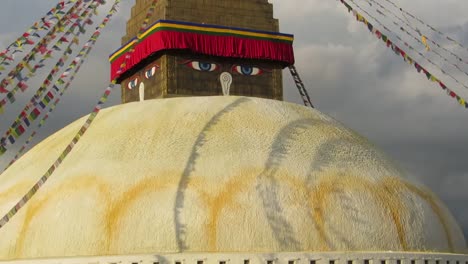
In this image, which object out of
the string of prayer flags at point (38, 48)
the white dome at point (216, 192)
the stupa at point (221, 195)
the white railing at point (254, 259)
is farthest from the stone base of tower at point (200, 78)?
the white railing at point (254, 259)

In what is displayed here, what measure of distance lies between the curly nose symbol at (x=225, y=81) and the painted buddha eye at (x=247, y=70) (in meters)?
0.30

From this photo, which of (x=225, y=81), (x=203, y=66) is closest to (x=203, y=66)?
(x=203, y=66)

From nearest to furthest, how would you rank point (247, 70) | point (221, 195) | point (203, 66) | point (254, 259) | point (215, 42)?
point (254, 259) < point (221, 195) < point (215, 42) < point (203, 66) < point (247, 70)

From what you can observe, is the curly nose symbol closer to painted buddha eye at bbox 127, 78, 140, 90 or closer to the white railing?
painted buddha eye at bbox 127, 78, 140, 90

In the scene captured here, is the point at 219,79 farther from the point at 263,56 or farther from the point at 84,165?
the point at 84,165

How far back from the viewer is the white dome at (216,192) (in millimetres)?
14938

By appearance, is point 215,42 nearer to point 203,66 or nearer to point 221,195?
point 203,66

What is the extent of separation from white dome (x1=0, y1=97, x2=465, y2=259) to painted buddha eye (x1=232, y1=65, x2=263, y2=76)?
4506mm

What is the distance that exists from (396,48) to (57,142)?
8268 millimetres

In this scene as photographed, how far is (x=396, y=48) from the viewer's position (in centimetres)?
1761

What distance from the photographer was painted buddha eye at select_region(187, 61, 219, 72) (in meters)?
22.2

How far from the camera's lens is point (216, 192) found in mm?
15328

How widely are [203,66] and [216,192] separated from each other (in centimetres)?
761

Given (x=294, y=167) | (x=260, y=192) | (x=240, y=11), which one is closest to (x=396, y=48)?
(x=294, y=167)
